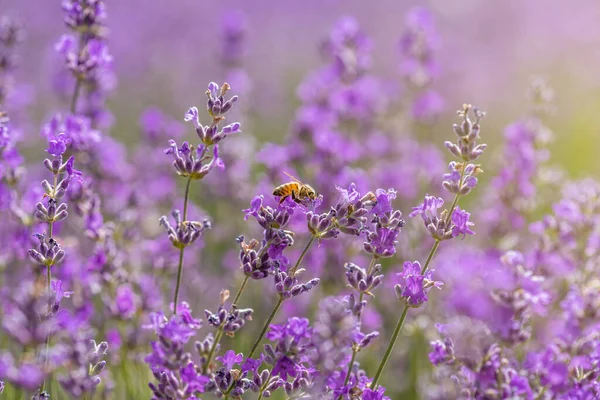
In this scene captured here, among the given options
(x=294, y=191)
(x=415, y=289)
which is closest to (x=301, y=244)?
(x=294, y=191)

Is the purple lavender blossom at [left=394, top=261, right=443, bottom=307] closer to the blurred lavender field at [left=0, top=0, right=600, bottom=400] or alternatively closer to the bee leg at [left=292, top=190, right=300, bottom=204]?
the blurred lavender field at [left=0, top=0, right=600, bottom=400]

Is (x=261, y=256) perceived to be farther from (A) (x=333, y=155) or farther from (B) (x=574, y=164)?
(B) (x=574, y=164)

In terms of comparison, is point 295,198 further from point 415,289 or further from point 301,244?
point 301,244

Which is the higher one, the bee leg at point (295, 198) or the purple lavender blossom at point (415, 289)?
the bee leg at point (295, 198)

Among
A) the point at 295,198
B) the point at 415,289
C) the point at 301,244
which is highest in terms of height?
the point at 301,244

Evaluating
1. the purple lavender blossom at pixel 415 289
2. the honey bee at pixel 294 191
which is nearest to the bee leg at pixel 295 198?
the honey bee at pixel 294 191

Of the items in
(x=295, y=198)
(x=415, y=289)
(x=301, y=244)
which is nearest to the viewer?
(x=415, y=289)

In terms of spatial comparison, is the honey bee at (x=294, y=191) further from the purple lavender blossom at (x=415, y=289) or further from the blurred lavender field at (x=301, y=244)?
the purple lavender blossom at (x=415, y=289)

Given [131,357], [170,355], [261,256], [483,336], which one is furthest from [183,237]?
[131,357]

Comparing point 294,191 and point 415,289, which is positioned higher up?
point 294,191
